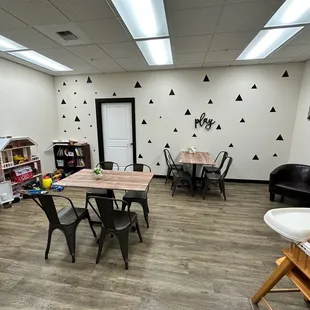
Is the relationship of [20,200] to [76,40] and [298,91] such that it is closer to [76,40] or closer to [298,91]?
[76,40]

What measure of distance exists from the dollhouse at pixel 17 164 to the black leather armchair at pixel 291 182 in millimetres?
4953

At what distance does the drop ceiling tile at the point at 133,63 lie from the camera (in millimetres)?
3680

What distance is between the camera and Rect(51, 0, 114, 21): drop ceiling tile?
189 centimetres

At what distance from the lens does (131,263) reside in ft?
6.81

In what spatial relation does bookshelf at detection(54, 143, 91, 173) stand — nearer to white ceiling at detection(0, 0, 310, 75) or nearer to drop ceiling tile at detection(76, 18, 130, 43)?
white ceiling at detection(0, 0, 310, 75)

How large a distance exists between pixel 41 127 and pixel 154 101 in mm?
2897

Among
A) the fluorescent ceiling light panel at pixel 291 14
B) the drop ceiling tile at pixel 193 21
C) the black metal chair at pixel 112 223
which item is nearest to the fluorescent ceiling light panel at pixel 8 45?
the drop ceiling tile at pixel 193 21

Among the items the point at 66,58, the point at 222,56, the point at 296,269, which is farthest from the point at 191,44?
the point at 296,269

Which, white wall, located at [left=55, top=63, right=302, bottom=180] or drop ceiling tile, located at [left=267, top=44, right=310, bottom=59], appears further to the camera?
white wall, located at [left=55, top=63, right=302, bottom=180]

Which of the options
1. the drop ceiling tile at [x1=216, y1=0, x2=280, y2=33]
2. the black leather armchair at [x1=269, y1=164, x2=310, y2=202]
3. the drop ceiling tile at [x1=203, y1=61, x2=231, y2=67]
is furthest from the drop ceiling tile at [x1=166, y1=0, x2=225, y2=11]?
the black leather armchair at [x1=269, y1=164, x2=310, y2=202]

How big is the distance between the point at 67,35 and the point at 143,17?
118 centimetres

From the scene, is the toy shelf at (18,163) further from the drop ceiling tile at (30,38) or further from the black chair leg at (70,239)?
the black chair leg at (70,239)

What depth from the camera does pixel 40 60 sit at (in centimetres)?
383

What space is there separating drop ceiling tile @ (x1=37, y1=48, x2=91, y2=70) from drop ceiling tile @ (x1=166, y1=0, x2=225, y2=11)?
2103mm
